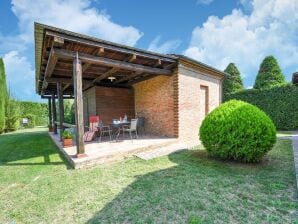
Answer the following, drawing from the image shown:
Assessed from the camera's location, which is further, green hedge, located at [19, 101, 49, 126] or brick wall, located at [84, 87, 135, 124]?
green hedge, located at [19, 101, 49, 126]

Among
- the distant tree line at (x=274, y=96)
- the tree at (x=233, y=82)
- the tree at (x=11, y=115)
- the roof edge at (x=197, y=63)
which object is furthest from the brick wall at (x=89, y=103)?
the tree at (x=233, y=82)

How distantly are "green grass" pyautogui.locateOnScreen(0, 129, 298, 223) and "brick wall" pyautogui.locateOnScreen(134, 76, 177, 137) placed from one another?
2852 millimetres

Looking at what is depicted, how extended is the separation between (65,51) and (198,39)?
37.2ft

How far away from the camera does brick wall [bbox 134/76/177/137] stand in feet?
24.3

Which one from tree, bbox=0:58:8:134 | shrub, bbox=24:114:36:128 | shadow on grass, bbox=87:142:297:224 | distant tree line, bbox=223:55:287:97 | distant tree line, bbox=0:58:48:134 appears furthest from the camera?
shrub, bbox=24:114:36:128

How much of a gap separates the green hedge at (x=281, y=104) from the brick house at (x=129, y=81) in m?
3.55

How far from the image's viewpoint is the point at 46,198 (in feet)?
9.92

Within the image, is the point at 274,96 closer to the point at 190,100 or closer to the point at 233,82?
the point at 233,82

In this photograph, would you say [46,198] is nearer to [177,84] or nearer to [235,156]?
[235,156]

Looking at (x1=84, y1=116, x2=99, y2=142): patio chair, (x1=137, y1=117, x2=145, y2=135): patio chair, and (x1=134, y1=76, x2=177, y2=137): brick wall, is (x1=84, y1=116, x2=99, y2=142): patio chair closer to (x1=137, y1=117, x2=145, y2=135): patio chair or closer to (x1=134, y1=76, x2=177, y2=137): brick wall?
(x1=137, y1=117, x2=145, y2=135): patio chair

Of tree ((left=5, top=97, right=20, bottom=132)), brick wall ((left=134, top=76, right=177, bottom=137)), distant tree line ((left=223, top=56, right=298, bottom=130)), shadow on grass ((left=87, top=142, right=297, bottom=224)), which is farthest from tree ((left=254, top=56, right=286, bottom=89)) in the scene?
tree ((left=5, top=97, right=20, bottom=132))

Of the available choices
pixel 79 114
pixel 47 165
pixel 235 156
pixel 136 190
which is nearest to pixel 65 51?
pixel 79 114

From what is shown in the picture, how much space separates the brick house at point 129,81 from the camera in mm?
4789

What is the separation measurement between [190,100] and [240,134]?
3571 millimetres
